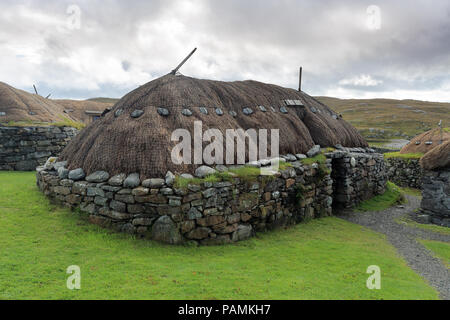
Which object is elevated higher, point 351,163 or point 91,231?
point 351,163

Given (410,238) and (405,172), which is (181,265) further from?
(405,172)

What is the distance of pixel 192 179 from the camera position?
24.2ft

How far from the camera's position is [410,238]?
9.72m

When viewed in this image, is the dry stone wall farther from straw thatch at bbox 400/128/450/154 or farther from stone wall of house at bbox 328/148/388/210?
straw thatch at bbox 400/128/450/154

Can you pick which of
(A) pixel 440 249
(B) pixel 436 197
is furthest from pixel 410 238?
(B) pixel 436 197

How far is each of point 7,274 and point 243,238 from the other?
5461 millimetres

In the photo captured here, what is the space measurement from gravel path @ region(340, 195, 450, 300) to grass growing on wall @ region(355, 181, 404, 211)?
396 mm

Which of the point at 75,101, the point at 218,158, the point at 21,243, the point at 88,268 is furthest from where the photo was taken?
the point at 75,101

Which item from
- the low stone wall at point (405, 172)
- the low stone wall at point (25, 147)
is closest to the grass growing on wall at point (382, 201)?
the low stone wall at point (405, 172)

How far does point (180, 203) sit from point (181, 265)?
1638mm

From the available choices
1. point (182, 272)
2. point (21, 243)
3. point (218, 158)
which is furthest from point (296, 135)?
point (21, 243)

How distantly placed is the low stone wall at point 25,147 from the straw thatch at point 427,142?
92.1ft

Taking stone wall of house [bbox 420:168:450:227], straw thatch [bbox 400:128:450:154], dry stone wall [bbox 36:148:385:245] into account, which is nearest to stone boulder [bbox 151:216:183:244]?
dry stone wall [bbox 36:148:385:245]
